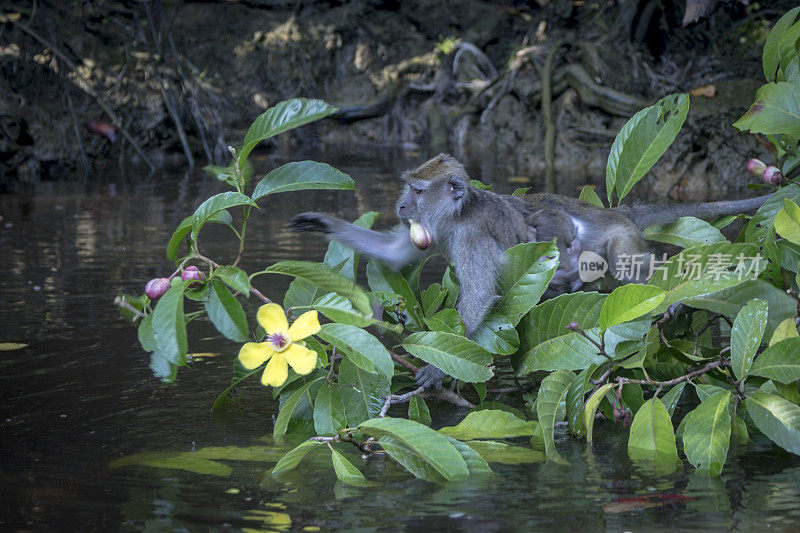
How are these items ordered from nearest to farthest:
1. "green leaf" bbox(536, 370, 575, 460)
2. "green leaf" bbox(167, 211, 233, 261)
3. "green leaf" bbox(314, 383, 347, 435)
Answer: "green leaf" bbox(167, 211, 233, 261) → "green leaf" bbox(536, 370, 575, 460) → "green leaf" bbox(314, 383, 347, 435)

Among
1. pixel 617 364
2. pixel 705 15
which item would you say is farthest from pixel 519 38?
pixel 617 364

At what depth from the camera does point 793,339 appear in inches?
107

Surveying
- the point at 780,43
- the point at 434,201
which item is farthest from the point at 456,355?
the point at 780,43

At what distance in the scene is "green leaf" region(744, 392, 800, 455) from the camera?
2.74m

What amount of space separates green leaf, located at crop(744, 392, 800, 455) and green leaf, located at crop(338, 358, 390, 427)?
4.10ft

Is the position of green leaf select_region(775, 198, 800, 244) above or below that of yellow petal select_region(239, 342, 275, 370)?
above

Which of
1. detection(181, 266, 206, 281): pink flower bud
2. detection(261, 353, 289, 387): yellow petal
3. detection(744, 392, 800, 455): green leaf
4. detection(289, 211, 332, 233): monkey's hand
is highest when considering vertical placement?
detection(289, 211, 332, 233): monkey's hand

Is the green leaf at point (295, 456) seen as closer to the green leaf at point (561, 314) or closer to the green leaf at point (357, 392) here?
the green leaf at point (357, 392)

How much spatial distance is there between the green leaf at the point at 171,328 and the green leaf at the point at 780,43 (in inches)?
88.9

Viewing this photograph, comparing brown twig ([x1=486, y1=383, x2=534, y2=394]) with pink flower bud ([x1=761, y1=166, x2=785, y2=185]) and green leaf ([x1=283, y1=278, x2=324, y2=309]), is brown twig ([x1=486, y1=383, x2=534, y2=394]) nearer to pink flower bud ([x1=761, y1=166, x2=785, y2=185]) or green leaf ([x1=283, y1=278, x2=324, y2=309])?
green leaf ([x1=283, y1=278, x2=324, y2=309])

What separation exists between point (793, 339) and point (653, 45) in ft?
34.2

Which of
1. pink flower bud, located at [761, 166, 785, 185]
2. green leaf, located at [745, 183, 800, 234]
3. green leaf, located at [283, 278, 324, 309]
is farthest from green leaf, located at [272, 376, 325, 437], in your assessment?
pink flower bud, located at [761, 166, 785, 185]

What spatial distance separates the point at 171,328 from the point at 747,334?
5.47ft

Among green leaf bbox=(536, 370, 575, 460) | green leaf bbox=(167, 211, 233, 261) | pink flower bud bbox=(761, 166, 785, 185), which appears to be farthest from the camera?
pink flower bud bbox=(761, 166, 785, 185)
